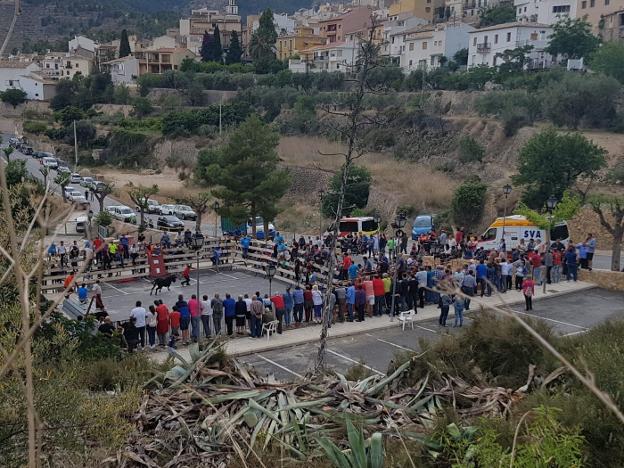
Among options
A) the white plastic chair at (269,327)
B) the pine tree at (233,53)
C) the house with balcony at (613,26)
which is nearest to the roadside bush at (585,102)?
the house with balcony at (613,26)

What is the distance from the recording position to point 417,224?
33.1 meters

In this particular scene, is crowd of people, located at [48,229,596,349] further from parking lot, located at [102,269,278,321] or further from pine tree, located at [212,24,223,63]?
pine tree, located at [212,24,223,63]

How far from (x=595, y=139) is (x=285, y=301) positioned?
35.3 m

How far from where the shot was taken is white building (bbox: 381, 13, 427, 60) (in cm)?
8381

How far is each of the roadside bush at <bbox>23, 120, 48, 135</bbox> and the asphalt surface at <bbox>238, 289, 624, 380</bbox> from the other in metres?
75.3

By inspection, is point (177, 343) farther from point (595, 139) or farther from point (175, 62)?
point (175, 62)

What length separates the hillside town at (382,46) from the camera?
2783 inches

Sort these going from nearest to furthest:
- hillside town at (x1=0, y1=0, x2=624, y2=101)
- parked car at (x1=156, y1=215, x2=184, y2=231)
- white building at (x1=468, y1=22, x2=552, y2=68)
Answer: parked car at (x1=156, y1=215, x2=184, y2=231) → white building at (x1=468, y1=22, x2=552, y2=68) → hillside town at (x1=0, y1=0, x2=624, y2=101)

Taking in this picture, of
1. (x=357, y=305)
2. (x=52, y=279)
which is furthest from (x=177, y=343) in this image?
(x=52, y=279)

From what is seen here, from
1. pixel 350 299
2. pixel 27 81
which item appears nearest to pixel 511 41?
pixel 350 299

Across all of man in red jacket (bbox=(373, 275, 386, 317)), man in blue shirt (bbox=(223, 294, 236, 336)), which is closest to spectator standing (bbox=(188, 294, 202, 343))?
man in blue shirt (bbox=(223, 294, 236, 336))

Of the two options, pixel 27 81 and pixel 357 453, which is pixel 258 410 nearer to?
pixel 357 453

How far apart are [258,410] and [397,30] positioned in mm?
86950

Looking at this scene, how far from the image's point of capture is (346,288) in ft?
58.2
